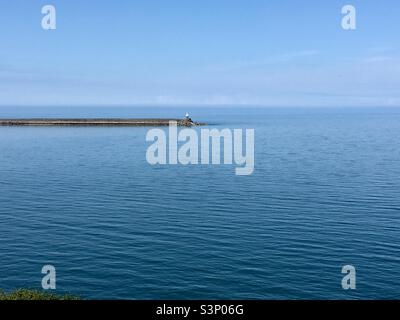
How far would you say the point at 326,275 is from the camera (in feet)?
157

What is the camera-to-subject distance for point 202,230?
204ft

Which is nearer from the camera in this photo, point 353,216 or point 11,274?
point 11,274

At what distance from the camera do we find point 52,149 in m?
155

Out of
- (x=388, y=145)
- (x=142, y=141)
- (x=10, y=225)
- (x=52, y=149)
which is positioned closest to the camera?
(x=10, y=225)

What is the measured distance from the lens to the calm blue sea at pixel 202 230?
46031 mm

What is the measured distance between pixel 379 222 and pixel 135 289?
36465 mm

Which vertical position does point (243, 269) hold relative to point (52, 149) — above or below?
below

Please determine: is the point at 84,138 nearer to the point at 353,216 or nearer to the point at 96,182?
the point at 96,182

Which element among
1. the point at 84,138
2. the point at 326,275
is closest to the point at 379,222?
the point at 326,275

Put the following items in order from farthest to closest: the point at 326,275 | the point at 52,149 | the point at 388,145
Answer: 1. the point at 388,145
2. the point at 52,149
3. the point at 326,275

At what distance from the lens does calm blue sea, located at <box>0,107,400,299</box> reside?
4603 centimetres
